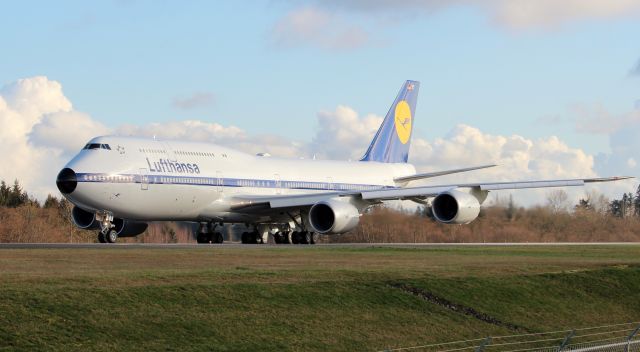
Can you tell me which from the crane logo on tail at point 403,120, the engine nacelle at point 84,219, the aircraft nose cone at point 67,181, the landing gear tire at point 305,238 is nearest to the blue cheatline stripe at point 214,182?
the aircraft nose cone at point 67,181

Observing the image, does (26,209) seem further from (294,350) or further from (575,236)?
(294,350)

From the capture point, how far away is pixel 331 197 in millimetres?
51906

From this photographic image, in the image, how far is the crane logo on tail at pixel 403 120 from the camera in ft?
229

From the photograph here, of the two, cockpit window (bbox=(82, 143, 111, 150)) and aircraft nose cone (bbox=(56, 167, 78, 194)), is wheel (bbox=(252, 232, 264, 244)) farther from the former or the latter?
aircraft nose cone (bbox=(56, 167, 78, 194))

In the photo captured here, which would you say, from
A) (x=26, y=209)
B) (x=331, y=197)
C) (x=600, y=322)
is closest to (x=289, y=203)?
(x=331, y=197)

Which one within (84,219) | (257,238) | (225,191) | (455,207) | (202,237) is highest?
(225,191)

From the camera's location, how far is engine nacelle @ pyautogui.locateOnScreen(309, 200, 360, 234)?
49.7 m

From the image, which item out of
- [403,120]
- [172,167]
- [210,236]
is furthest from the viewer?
[403,120]

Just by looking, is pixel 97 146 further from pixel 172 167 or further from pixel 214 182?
pixel 214 182

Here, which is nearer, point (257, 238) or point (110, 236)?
point (110, 236)

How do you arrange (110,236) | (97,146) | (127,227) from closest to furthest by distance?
1. (97,146)
2. (110,236)
3. (127,227)

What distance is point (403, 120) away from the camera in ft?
230

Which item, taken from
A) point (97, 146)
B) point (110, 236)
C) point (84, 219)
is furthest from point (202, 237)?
point (97, 146)

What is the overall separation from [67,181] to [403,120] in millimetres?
30142
